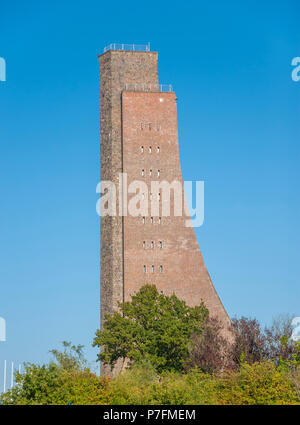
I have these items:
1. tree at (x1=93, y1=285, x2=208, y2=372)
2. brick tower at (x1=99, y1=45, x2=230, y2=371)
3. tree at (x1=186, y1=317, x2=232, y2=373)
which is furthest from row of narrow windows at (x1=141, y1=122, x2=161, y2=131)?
tree at (x1=186, y1=317, x2=232, y2=373)

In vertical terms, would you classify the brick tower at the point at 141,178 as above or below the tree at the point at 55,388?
above

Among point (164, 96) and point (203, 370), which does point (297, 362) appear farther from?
point (164, 96)

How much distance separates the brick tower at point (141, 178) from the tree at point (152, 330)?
382cm

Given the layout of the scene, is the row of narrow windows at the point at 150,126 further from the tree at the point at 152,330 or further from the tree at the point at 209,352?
the tree at the point at 209,352

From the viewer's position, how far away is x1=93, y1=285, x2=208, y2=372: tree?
7631cm

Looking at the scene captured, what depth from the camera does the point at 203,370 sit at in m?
72.0

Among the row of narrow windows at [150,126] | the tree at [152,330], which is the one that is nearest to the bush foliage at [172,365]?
the tree at [152,330]

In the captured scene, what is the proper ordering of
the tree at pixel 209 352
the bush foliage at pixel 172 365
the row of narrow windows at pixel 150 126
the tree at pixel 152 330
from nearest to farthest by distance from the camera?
the bush foliage at pixel 172 365 < the tree at pixel 209 352 < the tree at pixel 152 330 < the row of narrow windows at pixel 150 126

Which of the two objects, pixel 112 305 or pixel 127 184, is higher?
pixel 127 184

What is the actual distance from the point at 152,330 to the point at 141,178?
15.5 metres

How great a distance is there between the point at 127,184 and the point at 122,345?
1604cm

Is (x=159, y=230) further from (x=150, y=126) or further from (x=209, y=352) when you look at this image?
(x=209, y=352)

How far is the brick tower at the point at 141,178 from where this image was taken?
87.6m
